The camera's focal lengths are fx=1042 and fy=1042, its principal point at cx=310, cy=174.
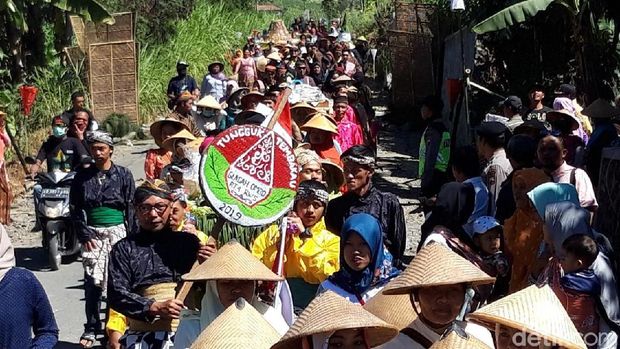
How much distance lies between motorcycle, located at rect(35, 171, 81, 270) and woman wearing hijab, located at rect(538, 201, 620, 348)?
21.1ft

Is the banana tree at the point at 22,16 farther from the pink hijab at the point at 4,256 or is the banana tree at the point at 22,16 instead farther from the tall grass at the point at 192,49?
the pink hijab at the point at 4,256

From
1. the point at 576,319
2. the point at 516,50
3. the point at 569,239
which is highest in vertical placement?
the point at 516,50

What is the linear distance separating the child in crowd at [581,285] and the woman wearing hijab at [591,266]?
26 mm

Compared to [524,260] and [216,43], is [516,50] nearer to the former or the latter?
[524,260]

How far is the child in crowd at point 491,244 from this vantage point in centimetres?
621

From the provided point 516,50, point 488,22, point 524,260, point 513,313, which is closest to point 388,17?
point 516,50

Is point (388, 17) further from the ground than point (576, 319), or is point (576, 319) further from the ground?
point (388, 17)

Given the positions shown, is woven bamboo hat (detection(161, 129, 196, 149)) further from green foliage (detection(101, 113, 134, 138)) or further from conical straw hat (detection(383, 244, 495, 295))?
green foliage (detection(101, 113, 134, 138))

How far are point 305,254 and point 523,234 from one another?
4.54 ft

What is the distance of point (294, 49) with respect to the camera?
1129 inches

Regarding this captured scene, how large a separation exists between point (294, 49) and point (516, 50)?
12750 millimetres

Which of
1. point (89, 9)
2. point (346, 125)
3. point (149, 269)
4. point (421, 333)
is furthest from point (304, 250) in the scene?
point (89, 9)

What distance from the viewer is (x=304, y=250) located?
6.32 meters

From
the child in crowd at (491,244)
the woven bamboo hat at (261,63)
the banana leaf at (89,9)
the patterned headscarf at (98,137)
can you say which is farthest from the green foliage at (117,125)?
the child in crowd at (491,244)
